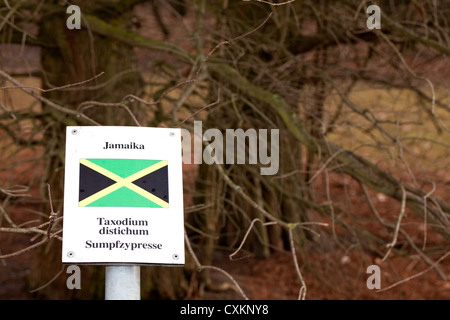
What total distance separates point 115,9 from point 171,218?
13.8 ft

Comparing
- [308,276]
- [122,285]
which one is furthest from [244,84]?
[308,276]

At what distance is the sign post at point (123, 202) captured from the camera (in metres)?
1.69

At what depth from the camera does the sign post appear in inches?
66.6

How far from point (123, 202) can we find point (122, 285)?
20 centimetres

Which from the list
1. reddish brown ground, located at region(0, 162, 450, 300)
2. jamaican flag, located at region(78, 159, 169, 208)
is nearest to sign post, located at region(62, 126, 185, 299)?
jamaican flag, located at region(78, 159, 169, 208)

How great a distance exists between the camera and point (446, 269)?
7535mm

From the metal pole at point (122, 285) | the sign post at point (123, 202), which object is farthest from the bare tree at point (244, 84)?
the metal pole at point (122, 285)

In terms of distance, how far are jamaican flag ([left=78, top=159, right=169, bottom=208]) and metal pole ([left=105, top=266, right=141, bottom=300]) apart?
0.53ft

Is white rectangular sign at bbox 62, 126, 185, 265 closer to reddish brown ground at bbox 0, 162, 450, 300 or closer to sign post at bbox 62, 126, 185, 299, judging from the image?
sign post at bbox 62, 126, 185, 299

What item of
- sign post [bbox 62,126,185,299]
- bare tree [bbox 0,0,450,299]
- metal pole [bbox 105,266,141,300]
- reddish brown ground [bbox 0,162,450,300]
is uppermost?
bare tree [bbox 0,0,450,299]

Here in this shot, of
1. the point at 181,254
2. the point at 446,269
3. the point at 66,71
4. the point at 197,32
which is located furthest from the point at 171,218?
the point at 446,269

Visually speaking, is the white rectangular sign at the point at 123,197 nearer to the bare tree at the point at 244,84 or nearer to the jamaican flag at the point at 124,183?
the jamaican flag at the point at 124,183

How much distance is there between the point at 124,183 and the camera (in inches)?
68.7
